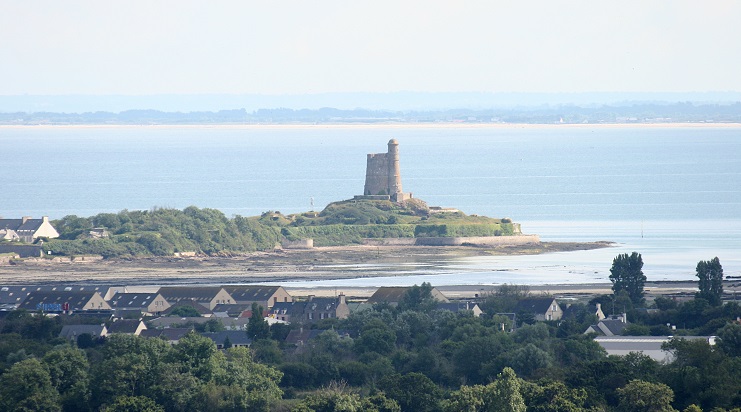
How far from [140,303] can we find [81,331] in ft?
29.0

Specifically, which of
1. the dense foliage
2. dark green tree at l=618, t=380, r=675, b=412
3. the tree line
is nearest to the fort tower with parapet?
the tree line

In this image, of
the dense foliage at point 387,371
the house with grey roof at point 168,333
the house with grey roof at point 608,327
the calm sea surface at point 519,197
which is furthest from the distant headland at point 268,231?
the house with grey roof at point 608,327

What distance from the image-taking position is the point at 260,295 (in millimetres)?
58188

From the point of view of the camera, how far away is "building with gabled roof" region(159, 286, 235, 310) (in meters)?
58.0

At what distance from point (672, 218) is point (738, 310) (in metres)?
58.9

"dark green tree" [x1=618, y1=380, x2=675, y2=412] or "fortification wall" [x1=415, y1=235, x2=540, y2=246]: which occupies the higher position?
"dark green tree" [x1=618, y1=380, x2=675, y2=412]

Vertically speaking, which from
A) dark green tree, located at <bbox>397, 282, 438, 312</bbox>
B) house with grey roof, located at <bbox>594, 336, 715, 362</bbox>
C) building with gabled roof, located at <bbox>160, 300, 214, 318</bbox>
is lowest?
building with gabled roof, located at <bbox>160, 300, 214, 318</bbox>

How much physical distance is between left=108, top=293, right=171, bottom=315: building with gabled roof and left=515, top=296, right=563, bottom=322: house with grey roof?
1219 cm

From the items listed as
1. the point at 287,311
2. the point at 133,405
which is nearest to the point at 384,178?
the point at 287,311

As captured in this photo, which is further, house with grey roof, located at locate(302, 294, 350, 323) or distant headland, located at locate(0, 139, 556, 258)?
distant headland, located at locate(0, 139, 556, 258)

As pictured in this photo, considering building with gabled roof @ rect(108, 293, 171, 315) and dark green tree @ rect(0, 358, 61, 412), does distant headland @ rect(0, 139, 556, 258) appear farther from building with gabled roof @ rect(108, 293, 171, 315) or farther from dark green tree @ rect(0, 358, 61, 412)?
dark green tree @ rect(0, 358, 61, 412)

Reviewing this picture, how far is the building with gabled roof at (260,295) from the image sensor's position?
2260 inches

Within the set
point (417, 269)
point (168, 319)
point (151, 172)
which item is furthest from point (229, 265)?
point (151, 172)

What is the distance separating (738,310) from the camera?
158 ft
